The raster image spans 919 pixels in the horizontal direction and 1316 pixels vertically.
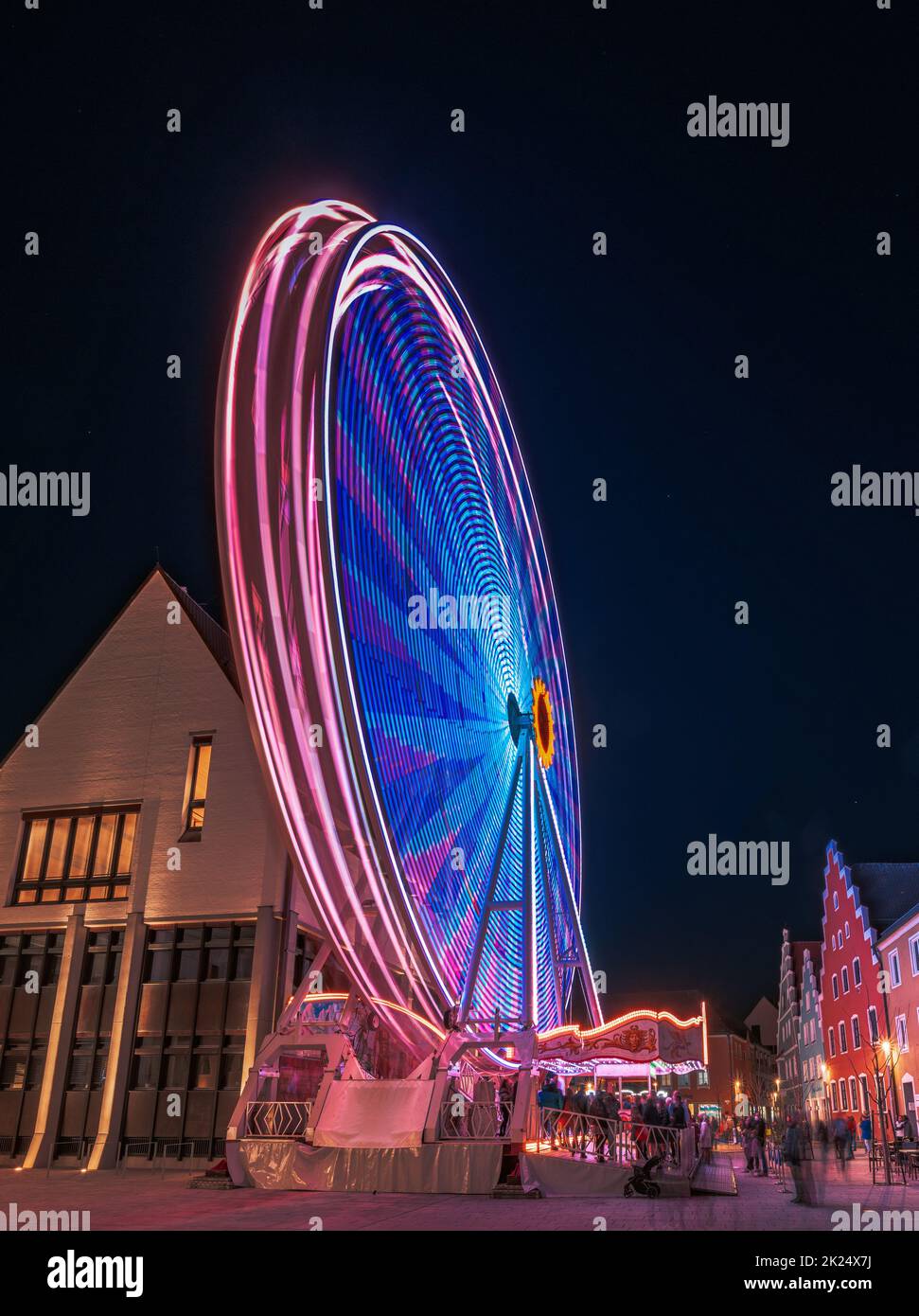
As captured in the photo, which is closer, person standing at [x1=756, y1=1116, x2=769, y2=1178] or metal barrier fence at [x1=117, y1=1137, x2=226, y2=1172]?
person standing at [x1=756, y1=1116, x2=769, y2=1178]

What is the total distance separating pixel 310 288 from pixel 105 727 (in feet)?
47.6

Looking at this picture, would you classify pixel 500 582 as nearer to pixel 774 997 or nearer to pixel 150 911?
pixel 150 911

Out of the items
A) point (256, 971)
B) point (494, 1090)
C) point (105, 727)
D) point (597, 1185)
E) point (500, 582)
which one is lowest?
point (597, 1185)

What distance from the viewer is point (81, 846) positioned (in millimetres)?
25234

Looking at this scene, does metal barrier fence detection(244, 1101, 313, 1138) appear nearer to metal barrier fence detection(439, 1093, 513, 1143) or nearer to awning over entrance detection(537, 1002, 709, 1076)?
metal barrier fence detection(439, 1093, 513, 1143)

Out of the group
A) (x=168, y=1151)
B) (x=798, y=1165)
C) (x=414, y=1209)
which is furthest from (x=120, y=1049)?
(x=798, y=1165)

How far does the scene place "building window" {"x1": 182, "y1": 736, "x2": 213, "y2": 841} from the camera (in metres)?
24.4

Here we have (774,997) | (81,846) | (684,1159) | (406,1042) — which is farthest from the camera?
(774,997)

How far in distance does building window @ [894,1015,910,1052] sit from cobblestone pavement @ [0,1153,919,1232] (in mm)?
22552

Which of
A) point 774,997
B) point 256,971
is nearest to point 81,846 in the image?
point 256,971

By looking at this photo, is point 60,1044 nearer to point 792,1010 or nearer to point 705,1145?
point 705,1145

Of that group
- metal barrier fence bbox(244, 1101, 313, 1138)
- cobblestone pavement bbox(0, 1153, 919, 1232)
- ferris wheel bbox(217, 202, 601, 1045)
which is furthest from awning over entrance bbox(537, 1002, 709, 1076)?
metal barrier fence bbox(244, 1101, 313, 1138)

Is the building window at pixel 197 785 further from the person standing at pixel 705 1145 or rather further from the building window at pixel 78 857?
the person standing at pixel 705 1145

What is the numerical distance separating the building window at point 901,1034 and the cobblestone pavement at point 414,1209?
22.6 meters
